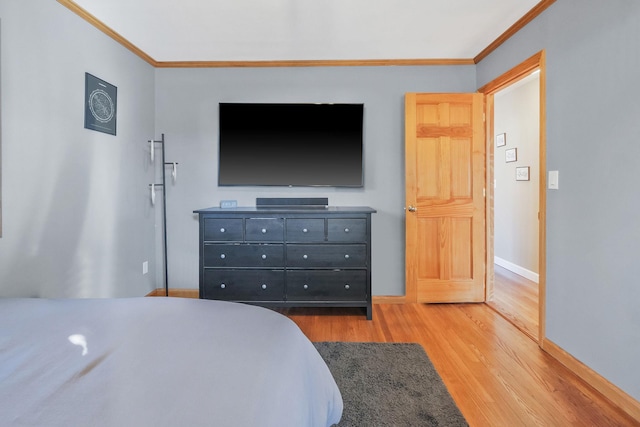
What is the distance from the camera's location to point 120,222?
285 cm

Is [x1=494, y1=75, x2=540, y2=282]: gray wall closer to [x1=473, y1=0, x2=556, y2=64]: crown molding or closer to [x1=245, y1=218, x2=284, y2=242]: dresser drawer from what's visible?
[x1=473, y1=0, x2=556, y2=64]: crown molding

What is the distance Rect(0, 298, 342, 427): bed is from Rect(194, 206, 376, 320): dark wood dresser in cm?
164

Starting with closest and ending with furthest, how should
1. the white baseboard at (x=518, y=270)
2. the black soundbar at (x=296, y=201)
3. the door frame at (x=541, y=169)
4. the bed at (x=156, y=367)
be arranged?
the bed at (x=156, y=367), the door frame at (x=541, y=169), the black soundbar at (x=296, y=201), the white baseboard at (x=518, y=270)

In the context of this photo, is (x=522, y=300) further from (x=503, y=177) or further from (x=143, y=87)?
(x=143, y=87)

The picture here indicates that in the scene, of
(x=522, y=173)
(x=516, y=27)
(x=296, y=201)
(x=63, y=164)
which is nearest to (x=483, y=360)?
(x=296, y=201)

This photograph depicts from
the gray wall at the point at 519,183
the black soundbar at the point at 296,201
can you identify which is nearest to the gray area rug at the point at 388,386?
the black soundbar at the point at 296,201

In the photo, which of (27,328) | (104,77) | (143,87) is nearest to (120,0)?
(104,77)

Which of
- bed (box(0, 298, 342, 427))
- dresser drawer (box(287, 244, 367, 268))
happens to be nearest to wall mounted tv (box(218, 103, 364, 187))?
dresser drawer (box(287, 244, 367, 268))

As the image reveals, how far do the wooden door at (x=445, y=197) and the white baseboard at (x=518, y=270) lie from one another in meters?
1.29

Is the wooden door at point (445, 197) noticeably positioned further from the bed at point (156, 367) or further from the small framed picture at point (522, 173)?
the bed at point (156, 367)

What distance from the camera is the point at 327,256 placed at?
2852 millimetres

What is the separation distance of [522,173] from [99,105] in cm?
476

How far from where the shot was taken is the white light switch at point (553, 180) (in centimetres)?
220

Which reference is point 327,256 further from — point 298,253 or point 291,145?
point 291,145
